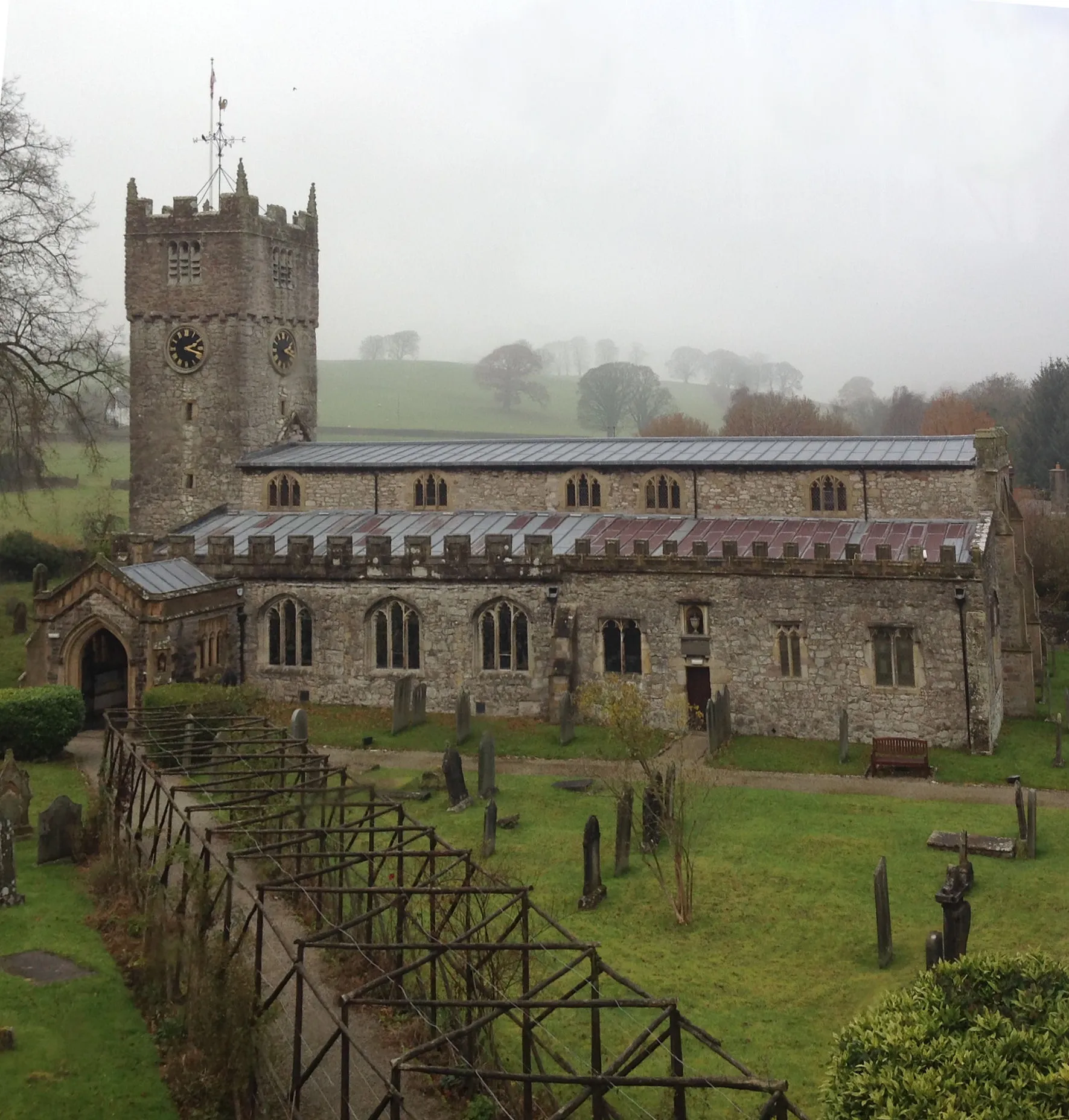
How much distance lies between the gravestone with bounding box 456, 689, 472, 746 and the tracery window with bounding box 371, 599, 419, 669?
318 centimetres

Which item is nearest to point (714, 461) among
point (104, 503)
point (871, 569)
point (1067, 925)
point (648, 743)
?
point (871, 569)

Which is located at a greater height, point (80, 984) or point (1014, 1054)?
point (1014, 1054)

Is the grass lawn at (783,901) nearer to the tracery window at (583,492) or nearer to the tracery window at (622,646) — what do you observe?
the tracery window at (622,646)

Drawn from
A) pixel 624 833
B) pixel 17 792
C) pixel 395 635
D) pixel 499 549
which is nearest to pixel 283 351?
pixel 395 635

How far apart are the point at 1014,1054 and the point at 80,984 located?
10785mm

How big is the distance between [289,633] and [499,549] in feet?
22.0

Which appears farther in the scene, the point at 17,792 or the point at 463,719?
the point at 463,719

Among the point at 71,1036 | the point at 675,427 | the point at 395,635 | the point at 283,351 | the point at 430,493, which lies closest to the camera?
the point at 71,1036

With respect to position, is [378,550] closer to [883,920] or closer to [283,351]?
[283,351]

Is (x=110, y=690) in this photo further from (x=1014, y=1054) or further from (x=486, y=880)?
(x=1014, y=1054)

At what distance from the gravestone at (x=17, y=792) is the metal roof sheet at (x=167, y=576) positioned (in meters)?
8.63

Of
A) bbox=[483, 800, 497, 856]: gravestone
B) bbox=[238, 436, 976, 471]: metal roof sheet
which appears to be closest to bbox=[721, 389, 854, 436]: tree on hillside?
bbox=[238, 436, 976, 471]: metal roof sheet

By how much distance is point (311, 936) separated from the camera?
35.3 ft

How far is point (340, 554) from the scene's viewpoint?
29719mm
